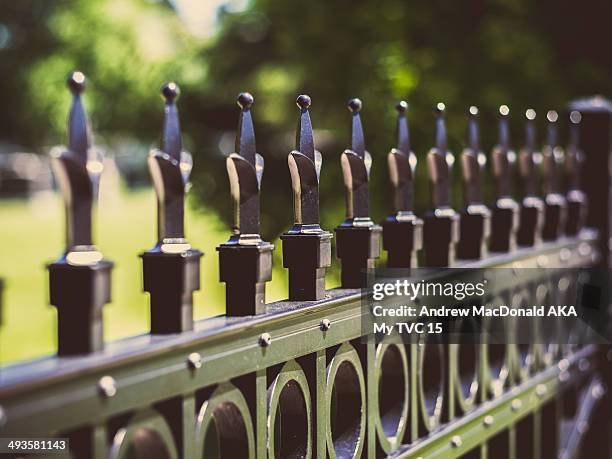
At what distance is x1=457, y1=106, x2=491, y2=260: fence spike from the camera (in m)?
2.78

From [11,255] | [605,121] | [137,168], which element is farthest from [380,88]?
[137,168]

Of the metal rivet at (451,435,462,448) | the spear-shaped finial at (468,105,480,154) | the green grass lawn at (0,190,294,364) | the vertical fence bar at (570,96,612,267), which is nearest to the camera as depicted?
the metal rivet at (451,435,462,448)

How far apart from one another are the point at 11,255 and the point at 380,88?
16238 millimetres

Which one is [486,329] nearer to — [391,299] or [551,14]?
[391,299]

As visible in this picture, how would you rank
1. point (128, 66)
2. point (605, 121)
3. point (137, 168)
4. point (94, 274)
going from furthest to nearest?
point (137, 168)
point (128, 66)
point (605, 121)
point (94, 274)

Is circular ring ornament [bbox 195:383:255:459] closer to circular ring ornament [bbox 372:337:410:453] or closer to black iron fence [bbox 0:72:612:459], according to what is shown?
black iron fence [bbox 0:72:612:459]

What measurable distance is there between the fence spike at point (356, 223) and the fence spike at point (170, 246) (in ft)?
2.18

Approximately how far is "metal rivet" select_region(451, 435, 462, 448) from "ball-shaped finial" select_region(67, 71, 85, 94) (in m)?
1.55

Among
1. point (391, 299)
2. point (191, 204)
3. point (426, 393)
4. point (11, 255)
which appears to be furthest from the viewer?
point (11, 255)

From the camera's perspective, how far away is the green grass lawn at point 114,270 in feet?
29.5

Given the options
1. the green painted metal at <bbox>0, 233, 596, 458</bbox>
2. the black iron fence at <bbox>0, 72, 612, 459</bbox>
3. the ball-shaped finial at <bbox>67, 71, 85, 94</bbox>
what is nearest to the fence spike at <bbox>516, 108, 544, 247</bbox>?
the black iron fence at <bbox>0, 72, 612, 459</bbox>

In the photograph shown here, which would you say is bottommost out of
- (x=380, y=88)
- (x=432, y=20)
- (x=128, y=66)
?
(x=380, y=88)

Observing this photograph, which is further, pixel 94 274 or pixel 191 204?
pixel 191 204

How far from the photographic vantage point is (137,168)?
4622 centimetres
